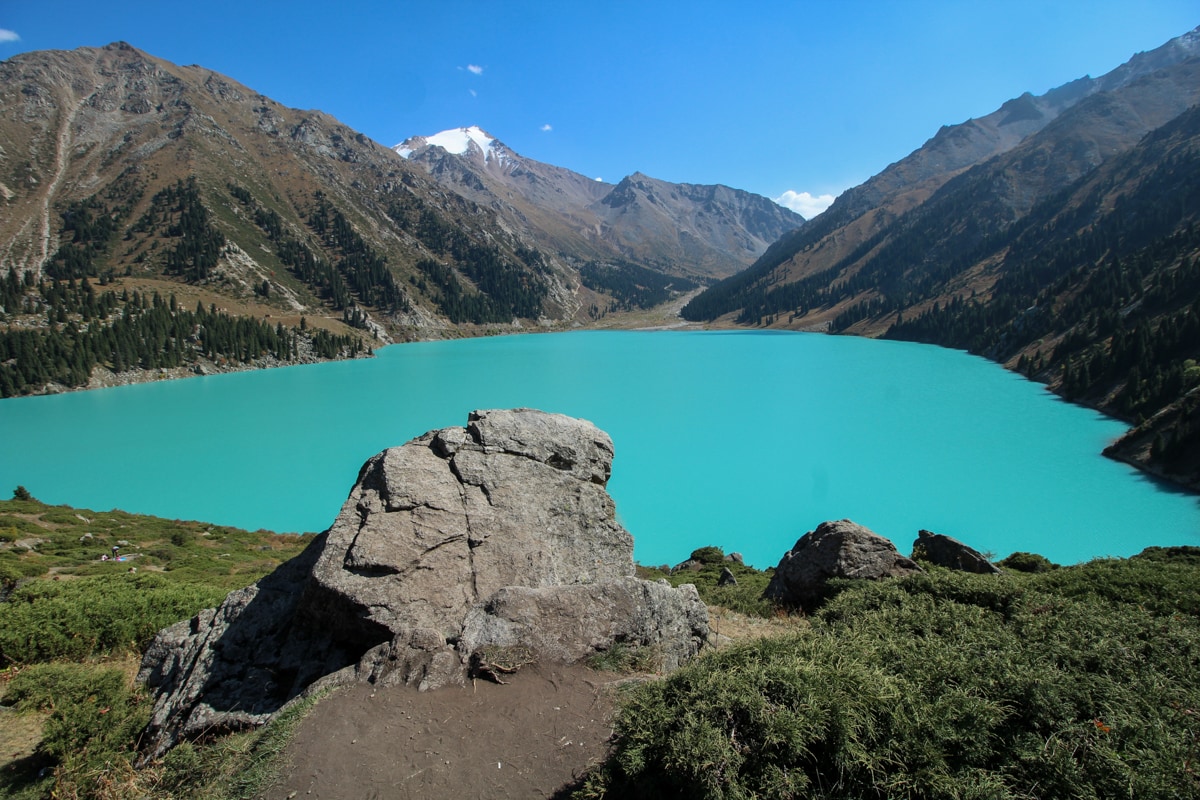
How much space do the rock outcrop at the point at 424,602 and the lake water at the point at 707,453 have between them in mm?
18308

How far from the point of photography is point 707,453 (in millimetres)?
41438

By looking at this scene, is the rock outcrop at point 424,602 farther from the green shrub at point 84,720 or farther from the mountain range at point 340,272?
the mountain range at point 340,272

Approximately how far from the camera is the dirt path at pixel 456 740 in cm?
522

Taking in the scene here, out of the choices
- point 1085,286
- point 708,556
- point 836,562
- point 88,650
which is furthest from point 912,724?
point 1085,286

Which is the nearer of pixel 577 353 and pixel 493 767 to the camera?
pixel 493 767

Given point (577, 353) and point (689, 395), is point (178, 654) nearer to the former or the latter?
point (689, 395)

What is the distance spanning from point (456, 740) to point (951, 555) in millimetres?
15352

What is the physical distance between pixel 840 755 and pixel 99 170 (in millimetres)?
241946

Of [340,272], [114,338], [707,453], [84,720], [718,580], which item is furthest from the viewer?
[340,272]

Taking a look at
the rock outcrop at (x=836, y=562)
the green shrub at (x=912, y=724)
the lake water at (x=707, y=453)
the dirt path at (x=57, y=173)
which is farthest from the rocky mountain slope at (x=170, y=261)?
the green shrub at (x=912, y=724)

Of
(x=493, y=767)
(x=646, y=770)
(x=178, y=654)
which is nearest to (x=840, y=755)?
(x=646, y=770)

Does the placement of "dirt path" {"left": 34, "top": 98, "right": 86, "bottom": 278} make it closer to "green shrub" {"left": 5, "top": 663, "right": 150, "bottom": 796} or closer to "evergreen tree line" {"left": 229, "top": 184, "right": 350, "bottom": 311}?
"evergreen tree line" {"left": 229, "top": 184, "right": 350, "bottom": 311}

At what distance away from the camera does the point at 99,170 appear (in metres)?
171

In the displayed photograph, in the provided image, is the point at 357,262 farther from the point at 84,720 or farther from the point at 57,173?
the point at 84,720
